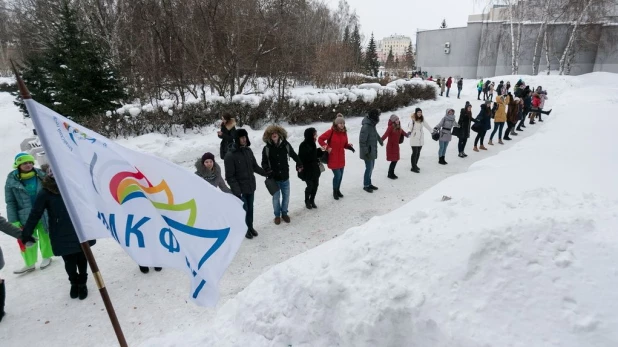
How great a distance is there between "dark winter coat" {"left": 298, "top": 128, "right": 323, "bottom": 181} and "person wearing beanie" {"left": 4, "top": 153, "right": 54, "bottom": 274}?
4.01m

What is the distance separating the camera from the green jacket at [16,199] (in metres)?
4.45

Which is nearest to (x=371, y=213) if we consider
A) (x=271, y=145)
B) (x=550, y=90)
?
(x=271, y=145)


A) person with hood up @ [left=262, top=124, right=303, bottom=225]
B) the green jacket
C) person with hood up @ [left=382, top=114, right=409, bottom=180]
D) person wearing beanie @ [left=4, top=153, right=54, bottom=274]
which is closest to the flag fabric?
person wearing beanie @ [left=4, top=153, right=54, bottom=274]

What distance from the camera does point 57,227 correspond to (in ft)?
12.9

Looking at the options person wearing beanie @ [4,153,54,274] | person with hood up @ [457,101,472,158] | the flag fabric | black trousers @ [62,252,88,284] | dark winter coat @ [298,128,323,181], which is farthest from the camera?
person with hood up @ [457,101,472,158]

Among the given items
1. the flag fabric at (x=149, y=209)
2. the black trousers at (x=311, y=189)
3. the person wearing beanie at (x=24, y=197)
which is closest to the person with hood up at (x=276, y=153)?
the black trousers at (x=311, y=189)

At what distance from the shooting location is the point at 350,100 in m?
14.3

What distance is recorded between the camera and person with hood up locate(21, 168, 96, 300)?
3811mm

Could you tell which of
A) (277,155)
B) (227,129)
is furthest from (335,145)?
(227,129)

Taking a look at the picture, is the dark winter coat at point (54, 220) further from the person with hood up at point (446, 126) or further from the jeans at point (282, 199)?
the person with hood up at point (446, 126)

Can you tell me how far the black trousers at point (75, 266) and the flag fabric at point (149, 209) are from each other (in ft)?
7.00

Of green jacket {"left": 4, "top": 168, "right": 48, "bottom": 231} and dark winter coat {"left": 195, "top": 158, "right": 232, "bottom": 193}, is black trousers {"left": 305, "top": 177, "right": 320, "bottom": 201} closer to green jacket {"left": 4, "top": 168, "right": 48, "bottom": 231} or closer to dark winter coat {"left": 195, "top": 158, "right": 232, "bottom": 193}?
dark winter coat {"left": 195, "top": 158, "right": 232, "bottom": 193}

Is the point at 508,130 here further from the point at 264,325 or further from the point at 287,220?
the point at 264,325

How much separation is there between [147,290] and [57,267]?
5.27ft
